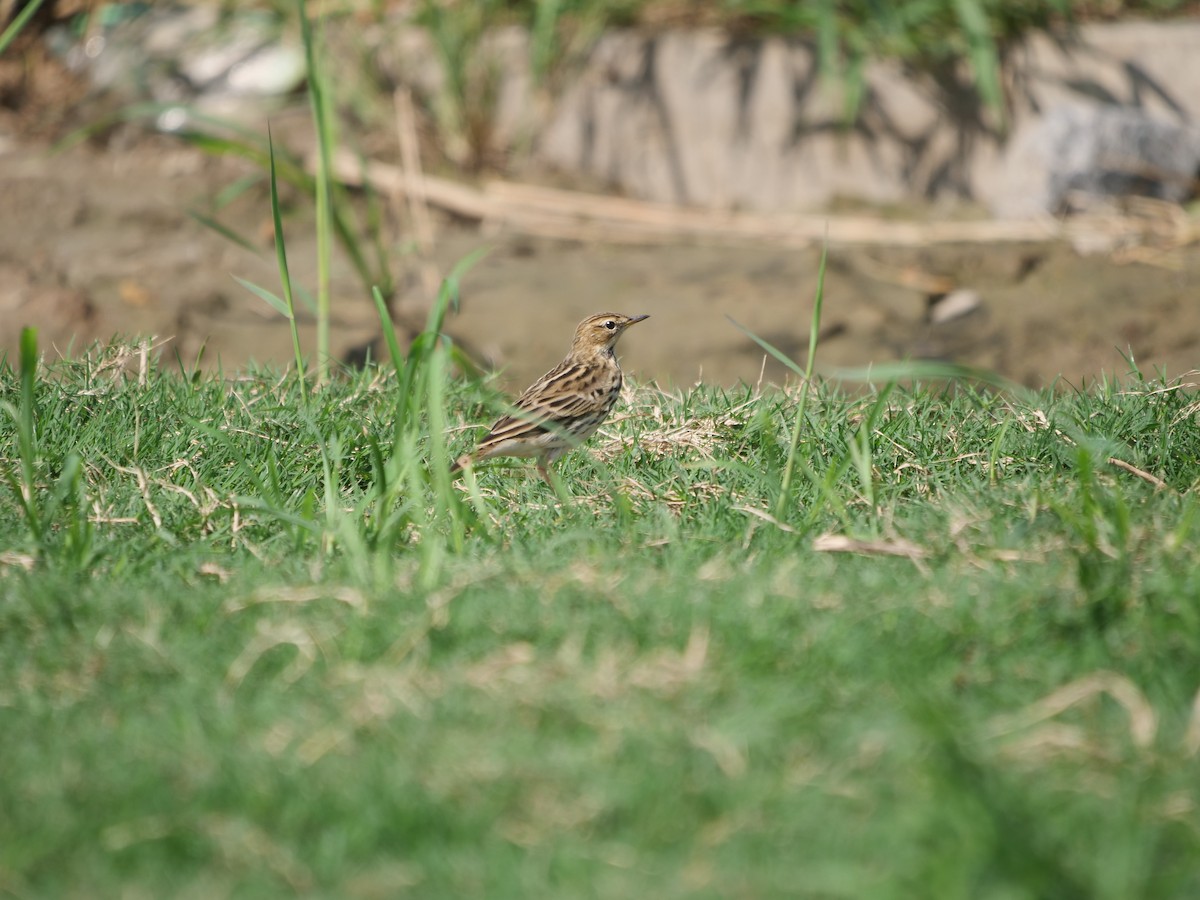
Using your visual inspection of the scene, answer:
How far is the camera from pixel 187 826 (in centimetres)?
273

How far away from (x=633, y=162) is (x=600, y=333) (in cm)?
418

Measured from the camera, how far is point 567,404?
5332mm

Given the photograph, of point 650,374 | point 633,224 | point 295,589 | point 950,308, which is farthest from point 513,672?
point 633,224

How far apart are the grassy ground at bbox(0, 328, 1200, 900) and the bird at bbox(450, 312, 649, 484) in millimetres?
189

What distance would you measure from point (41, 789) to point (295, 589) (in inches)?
37.8

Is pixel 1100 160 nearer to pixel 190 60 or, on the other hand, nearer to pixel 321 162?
pixel 321 162

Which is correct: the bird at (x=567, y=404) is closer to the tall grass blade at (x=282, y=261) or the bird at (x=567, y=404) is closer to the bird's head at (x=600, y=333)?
the bird's head at (x=600, y=333)

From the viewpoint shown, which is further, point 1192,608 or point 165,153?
point 165,153

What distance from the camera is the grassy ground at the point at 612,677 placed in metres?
2.61

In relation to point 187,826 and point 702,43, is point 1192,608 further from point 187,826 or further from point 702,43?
point 702,43

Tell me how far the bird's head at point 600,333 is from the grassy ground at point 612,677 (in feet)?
3.88

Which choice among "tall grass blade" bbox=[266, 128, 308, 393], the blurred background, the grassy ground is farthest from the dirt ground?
the grassy ground

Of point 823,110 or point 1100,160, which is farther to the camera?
point 823,110

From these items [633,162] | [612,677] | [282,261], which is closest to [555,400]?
[282,261]
